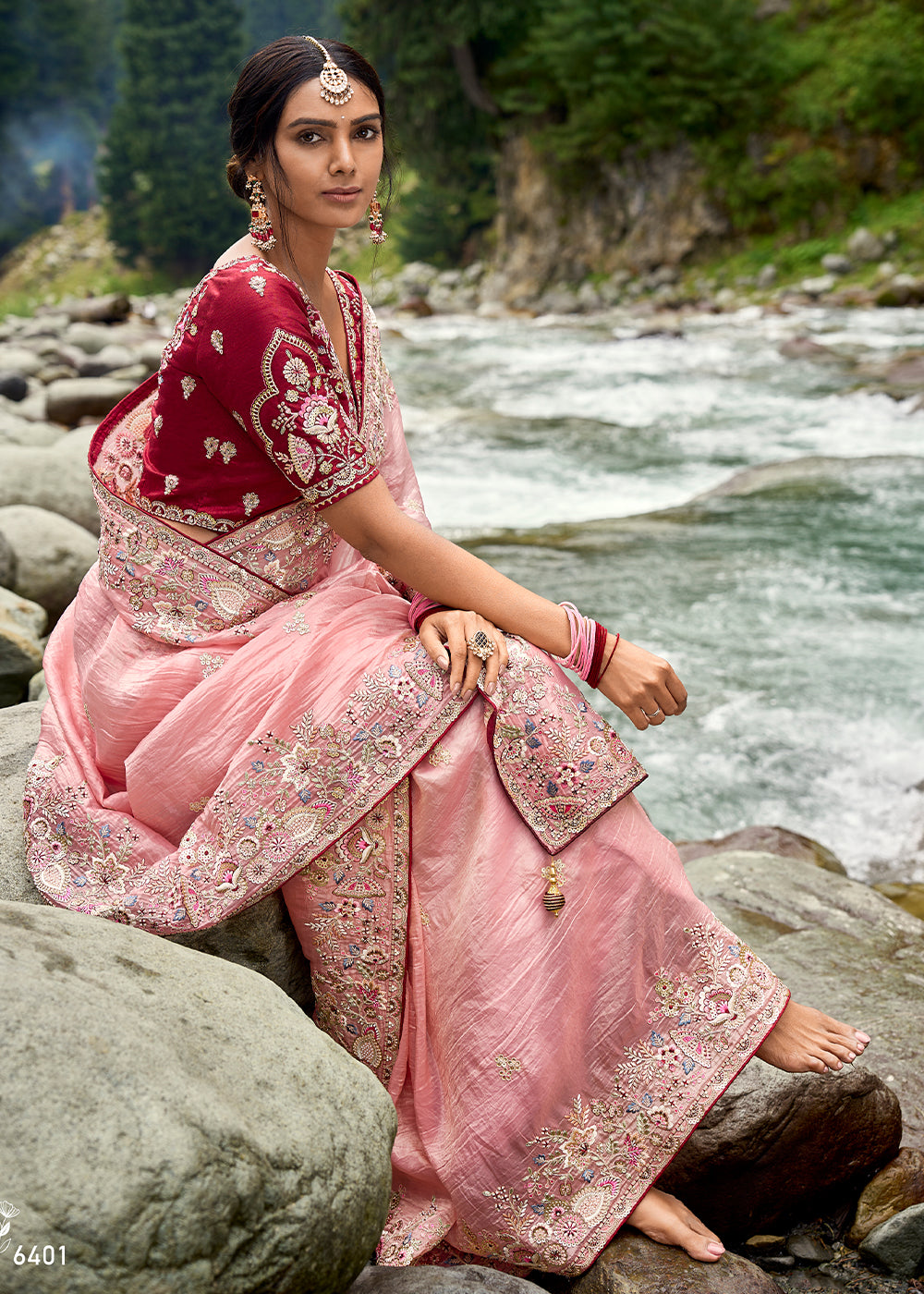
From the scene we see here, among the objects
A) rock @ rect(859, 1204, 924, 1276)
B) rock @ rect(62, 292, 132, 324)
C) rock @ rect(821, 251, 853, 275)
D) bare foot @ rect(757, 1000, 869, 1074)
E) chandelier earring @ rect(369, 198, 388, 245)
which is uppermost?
chandelier earring @ rect(369, 198, 388, 245)

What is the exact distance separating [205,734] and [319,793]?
0.76 ft

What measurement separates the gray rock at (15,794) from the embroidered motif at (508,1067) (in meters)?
0.76

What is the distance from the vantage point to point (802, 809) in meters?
3.78

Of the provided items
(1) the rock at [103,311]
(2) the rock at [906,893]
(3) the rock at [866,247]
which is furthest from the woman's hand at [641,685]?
(3) the rock at [866,247]

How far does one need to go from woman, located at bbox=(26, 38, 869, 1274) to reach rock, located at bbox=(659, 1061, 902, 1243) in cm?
18

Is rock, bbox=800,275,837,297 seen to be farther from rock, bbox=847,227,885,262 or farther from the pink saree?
the pink saree

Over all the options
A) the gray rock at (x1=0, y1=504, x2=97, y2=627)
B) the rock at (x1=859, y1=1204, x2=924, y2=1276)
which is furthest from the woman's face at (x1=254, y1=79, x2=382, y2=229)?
the gray rock at (x1=0, y1=504, x2=97, y2=627)

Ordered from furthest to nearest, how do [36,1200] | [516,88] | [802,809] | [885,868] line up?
[516,88] → [802,809] → [885,868] → [36,1200]

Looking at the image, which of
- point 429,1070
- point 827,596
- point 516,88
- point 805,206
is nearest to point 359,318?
point 429,1070

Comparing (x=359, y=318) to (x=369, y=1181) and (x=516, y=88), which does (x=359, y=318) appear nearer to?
(x=369, y=1181)

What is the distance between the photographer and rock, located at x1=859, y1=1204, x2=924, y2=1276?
5.98 ft

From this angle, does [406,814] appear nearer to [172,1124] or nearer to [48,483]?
[172,1124]

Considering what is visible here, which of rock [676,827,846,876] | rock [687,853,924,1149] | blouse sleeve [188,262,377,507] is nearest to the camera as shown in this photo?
blouse sleeve [188,262,377,507]

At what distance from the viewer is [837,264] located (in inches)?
691
